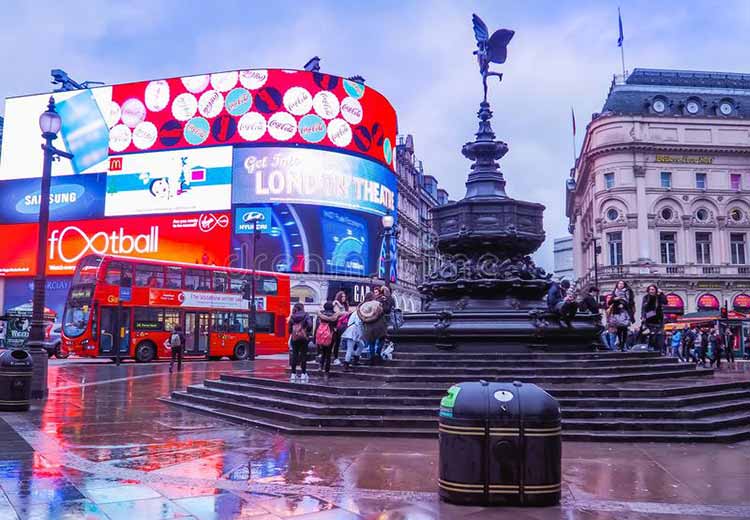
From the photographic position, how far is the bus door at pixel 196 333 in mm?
28500

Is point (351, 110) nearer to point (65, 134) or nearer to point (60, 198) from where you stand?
point (65, 134)

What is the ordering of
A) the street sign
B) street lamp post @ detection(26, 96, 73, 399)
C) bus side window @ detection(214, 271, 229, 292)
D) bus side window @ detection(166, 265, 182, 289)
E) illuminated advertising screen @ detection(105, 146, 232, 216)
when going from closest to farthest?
street lamp post @ detection(26, 96, 73, 399) → the street sign → bus side window @ detection(166, 265, 182, 289) → bus side window @ detection(214, 271, 229, 292) → illuminated advertising screen @ detection(105, 146, 232, 216)

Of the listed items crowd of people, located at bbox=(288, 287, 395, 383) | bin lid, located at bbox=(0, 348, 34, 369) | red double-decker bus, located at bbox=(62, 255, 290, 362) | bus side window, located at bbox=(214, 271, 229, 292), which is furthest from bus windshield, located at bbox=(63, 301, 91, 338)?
crowd of people, located at bbox=(288, 287, 395, 383)

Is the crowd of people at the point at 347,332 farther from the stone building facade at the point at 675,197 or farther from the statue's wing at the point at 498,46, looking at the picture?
the stone building facade at the point at 675,197

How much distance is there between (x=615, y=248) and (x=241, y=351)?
3130 centimetres

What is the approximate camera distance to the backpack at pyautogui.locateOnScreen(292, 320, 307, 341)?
11.7 m

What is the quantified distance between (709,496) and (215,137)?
4762 centimetres

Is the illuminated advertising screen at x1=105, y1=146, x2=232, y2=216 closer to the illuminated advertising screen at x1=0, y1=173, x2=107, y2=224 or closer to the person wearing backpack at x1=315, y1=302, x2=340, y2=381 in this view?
the illuminated advertising screen at x1=0, y1=173, x2=107, y2=224

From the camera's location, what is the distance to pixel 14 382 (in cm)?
1093

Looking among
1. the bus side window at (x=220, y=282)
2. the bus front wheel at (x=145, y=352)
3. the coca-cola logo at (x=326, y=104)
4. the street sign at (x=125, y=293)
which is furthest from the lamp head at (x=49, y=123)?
the coca-cola logo at (x=326, y=104)

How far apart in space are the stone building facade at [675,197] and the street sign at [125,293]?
34.6 m

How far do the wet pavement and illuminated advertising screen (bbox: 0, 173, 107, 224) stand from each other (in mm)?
46500

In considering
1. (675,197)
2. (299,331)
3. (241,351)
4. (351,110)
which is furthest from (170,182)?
(299,331)

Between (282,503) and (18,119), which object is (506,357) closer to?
(282,503)
